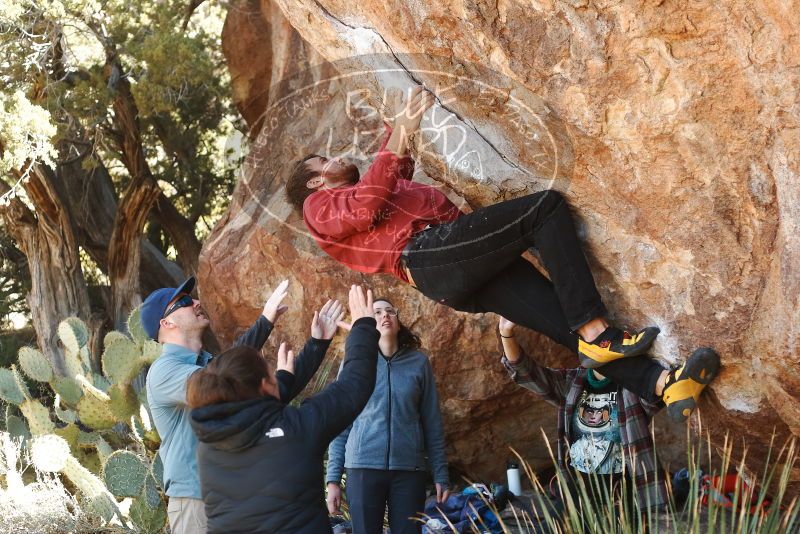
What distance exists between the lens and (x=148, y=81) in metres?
9.91

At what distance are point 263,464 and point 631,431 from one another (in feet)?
7.25

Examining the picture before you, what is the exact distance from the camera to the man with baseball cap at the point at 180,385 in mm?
4320

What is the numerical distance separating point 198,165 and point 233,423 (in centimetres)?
1031

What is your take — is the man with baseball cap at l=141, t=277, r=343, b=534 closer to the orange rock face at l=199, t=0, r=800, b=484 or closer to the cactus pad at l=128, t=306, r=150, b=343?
the orange rock face at l=199, t=0, r=800, b=484

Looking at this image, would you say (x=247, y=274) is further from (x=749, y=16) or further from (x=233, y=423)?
(x=749, y=16)

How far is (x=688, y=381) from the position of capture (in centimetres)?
423

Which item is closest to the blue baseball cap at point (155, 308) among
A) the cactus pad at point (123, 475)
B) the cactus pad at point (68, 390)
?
the cactus pad at point (123, 475)

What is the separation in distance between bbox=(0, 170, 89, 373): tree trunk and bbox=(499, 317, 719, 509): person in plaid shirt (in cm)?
726

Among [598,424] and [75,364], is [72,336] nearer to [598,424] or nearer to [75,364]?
[75,364]

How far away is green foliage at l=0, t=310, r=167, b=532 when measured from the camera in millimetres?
Result: 6828

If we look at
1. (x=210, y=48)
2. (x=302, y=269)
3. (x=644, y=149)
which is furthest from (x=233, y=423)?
(x=210, y=48)

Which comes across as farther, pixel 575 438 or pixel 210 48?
pixel 210 48

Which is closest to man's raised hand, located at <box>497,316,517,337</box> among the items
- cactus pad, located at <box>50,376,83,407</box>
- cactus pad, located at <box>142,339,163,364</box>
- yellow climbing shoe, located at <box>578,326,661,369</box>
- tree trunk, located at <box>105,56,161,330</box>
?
yellow climbing shoe, located at <box>578,326,661,369</box>

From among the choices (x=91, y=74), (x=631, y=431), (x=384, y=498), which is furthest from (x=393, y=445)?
(x=91, y=74)
